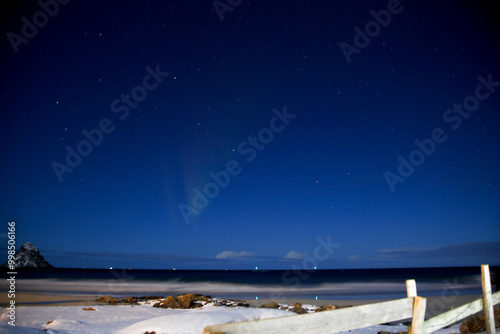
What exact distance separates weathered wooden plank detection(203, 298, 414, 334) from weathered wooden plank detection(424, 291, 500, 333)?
29.3 inches

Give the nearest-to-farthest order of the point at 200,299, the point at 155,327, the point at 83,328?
1. the point at 155,327
2. the point at 83,328
3. the point at 200,299

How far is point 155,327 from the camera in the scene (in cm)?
888

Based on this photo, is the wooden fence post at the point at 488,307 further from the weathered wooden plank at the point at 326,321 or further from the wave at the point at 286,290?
the wave at the point at 286,290

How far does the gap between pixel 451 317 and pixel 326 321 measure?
3100 mm

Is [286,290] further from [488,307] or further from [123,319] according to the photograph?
[488,307]

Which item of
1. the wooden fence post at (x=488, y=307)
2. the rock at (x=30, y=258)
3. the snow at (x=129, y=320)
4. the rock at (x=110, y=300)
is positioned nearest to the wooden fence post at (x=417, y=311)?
the wooden fence post at (x=488, y=307)

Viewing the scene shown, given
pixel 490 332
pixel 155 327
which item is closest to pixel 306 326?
pixel 490 332

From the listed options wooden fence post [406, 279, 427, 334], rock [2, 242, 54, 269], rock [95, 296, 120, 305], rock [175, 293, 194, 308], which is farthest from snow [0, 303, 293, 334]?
rock [2, 242, 54, 269]

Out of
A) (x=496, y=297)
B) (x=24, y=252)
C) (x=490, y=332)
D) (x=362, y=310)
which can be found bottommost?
(x=24, y=252)

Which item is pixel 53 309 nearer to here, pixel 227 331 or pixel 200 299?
pixel 200 299

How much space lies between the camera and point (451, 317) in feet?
15.2

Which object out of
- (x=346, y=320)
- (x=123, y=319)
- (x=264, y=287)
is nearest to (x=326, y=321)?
(x=346, y=320)

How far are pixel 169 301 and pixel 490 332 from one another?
14199 millimetres

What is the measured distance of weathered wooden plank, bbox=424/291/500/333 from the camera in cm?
406
